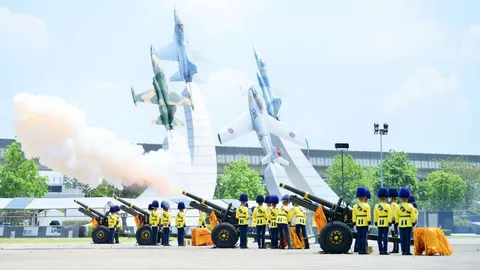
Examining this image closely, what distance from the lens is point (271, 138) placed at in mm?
82750

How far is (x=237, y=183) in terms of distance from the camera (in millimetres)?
93125

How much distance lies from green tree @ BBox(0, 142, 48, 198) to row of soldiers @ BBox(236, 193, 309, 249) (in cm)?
4869

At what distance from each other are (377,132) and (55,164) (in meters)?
32.2

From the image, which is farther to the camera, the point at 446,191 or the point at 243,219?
the point at 446,191

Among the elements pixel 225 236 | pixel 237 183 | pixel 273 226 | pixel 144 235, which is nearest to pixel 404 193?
pixel 273 226

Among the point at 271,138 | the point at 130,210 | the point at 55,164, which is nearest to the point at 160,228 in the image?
the point at 130,210

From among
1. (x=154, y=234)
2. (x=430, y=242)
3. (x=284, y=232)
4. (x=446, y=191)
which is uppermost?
(x=446, y=191)

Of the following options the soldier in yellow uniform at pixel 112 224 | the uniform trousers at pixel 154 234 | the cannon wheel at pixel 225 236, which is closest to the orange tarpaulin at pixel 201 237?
the uniform trousers at pixel 154 234

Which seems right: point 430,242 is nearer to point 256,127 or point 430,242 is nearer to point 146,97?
point 146,97

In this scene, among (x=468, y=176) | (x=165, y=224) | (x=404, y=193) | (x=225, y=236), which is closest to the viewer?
(x=404, y=193)

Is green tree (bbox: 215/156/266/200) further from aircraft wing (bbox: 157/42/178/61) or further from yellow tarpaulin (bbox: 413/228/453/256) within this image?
yellow tarpaulin (bbox: 413/228/453/256)

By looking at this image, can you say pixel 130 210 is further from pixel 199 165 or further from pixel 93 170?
pixel 199 165

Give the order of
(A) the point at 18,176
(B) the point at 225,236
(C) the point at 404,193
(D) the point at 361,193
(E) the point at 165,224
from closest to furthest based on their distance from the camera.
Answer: (C) the point at 404,193 < (D) the point at 361,193 < (B) the point at 225,236 < (E) the point at 165,224 < (A) the point at 18,176

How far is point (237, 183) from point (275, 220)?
64524 mm
